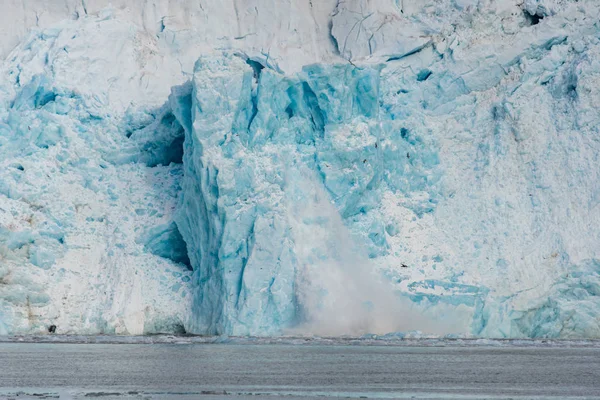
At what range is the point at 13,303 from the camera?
64.7ft

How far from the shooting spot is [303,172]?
68.6 feet

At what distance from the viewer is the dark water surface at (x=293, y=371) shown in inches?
547

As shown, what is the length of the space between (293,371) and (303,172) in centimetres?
532

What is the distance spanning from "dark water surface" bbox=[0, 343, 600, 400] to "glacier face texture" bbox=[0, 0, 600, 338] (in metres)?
0.60

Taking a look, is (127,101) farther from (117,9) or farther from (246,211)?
(246,211)

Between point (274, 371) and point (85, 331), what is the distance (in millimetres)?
5106

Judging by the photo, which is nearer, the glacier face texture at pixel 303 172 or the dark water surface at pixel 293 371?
the dark water surface at pixel 293 371

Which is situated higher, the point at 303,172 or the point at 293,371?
the point at 303,172

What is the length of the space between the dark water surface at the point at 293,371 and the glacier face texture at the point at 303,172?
1.96 feet

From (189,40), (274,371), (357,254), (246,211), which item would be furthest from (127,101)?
(274,371)

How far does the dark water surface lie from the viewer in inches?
547

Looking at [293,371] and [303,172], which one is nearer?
[293,371]

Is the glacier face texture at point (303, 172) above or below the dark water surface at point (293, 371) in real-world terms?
above

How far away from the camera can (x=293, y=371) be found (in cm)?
1633
